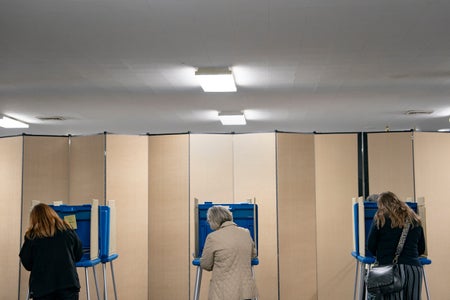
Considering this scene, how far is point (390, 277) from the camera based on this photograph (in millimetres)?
4773

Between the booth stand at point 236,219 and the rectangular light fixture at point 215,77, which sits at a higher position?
the rectangular light fixture at point 215,77

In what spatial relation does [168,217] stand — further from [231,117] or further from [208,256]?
[231,117]

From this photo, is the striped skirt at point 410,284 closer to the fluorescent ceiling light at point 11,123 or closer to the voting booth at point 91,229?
the voting booth at point 91,229

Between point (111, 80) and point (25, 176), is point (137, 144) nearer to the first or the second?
point (111, 80)

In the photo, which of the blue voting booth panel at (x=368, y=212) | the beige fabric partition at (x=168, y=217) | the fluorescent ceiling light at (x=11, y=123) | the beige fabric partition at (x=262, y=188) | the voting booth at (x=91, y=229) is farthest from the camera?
the fluorescent ceiling light at (x=11, y=123)

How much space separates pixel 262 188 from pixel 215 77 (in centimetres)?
153

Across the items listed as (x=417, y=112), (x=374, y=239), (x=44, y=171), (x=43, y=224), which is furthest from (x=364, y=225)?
(x=417, y=112)

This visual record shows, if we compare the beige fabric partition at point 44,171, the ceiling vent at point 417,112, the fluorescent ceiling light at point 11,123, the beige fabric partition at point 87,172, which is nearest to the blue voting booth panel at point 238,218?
the beige fabric partition at point 87,172

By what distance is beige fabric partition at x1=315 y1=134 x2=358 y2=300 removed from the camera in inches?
276

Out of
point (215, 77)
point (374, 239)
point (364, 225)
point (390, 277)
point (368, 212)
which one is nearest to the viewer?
point (390, 277)

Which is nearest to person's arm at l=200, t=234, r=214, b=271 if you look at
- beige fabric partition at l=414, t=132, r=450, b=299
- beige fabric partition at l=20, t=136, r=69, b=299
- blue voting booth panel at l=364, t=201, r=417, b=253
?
blue voting booth panel at l=364, t=201, r=417, b=253

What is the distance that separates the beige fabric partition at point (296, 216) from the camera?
695 centimetres

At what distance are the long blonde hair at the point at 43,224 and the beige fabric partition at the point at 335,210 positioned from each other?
144 inches

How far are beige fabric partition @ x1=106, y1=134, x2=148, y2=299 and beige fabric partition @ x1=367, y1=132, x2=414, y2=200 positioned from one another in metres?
Result: 2.77
